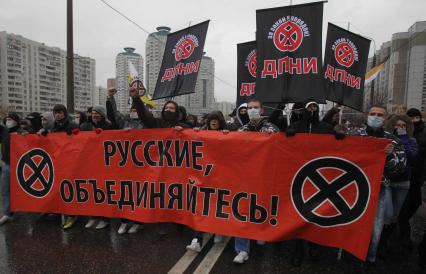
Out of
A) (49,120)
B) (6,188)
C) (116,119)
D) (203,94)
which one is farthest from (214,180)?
(203,94)

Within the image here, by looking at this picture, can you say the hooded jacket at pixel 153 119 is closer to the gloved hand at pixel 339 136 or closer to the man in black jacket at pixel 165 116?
the man in black jacket at pixel 165 116

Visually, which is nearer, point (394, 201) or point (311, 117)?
point (394, 201)

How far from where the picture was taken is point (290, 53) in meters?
4.24

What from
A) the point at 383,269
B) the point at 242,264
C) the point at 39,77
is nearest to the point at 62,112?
the point at 242,264

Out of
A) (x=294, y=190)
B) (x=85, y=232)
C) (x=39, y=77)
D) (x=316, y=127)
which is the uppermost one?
(x=39, y=77)

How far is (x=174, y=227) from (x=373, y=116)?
3040 mm

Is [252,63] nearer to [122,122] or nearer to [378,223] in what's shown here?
[122,122]

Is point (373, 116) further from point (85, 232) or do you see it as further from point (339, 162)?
point (85, 232)

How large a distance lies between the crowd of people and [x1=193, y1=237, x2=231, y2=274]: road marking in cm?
10

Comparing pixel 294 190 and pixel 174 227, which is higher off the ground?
pixel 294 190

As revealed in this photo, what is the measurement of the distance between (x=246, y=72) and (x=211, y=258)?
14.2 feet

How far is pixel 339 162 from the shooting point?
3135mm

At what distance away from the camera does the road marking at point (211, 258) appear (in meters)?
3.08

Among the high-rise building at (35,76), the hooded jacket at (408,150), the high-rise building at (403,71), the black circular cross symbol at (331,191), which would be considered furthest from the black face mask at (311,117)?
the high-rise building at (35,76)
